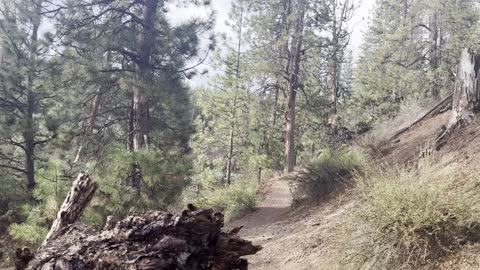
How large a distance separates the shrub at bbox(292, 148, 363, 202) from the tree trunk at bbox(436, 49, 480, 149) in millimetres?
2335

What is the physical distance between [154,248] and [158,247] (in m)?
0.03

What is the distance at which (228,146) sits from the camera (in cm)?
2120

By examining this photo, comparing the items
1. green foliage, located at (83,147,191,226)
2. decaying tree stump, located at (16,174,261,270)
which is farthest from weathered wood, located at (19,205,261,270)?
green foliage, located at (83,147,191,226)

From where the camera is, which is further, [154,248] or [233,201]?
[233,201]

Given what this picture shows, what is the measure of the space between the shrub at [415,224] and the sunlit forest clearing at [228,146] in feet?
0.05

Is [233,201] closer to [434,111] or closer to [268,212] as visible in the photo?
[268,212]

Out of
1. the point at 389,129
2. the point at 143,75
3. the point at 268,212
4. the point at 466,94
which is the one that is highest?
the point at 143,75

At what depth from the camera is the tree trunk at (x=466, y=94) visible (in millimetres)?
7203

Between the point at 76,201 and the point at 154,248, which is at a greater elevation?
the point at 76,201

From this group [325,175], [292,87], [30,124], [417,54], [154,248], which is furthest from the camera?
[417,54]

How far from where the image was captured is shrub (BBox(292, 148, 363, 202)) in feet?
31.4

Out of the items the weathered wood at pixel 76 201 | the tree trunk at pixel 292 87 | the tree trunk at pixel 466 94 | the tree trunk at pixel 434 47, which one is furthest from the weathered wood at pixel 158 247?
the tree trunk at pixel 434 47

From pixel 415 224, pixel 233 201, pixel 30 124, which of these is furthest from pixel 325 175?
pixel 30 124

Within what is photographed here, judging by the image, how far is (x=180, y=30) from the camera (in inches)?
348
